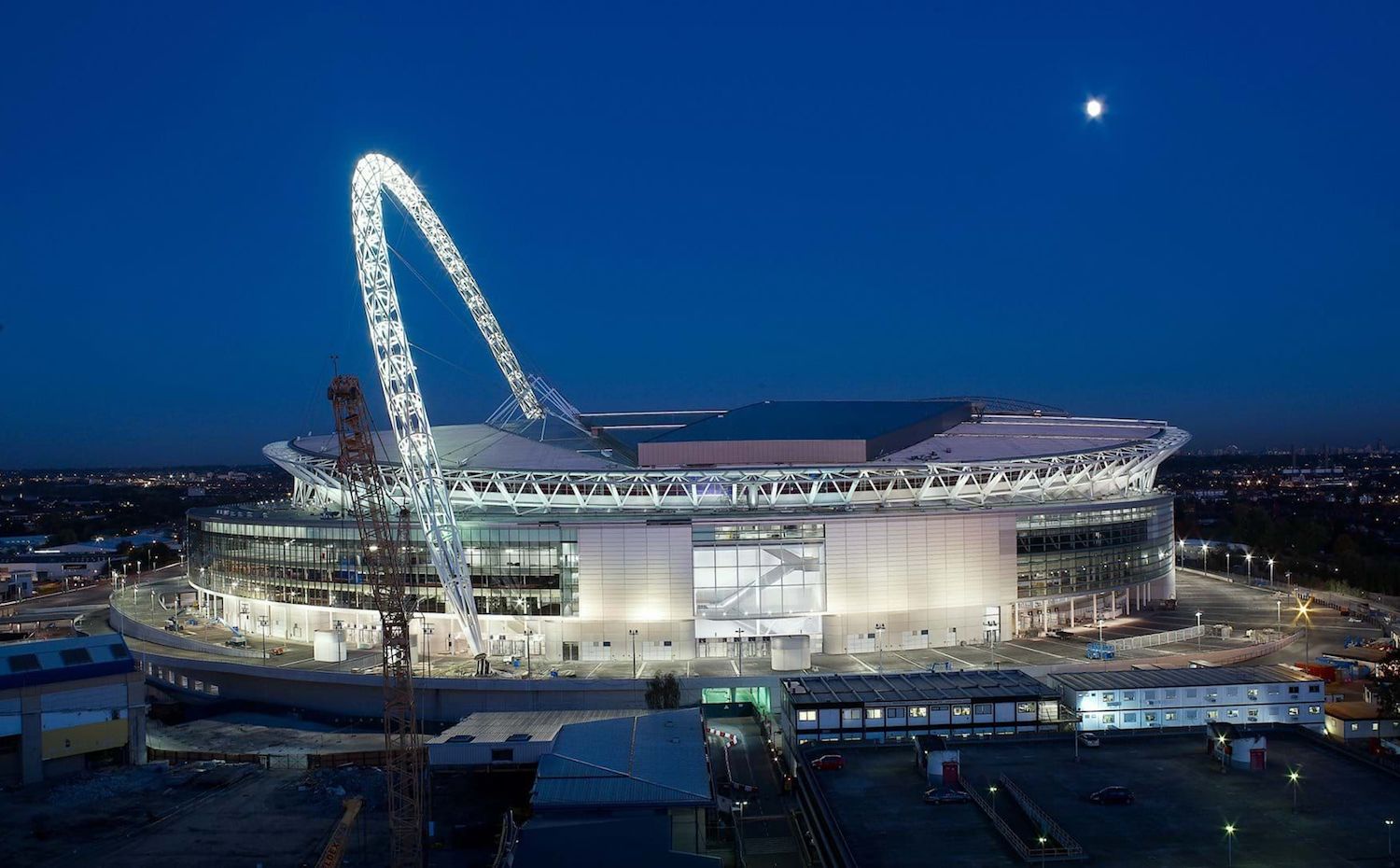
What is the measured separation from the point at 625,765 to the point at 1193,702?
2537cm

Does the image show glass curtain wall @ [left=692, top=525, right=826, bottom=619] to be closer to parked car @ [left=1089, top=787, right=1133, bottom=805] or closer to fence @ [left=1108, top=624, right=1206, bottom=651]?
fence @ [left=1108, top=624, right=1206, bottom=651]

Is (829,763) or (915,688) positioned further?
(915,688)

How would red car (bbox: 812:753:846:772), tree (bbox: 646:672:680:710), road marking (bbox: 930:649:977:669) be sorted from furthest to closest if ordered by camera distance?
road marking (bbox: 930:649:977:669) < tree (bbox: 646:672:680:710) < red car (bbox: 812:753:846:772)

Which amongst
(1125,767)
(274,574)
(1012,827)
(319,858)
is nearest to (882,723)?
(1125,767)

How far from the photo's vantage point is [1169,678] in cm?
4694

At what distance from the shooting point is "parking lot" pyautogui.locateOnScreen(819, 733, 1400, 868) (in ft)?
86.1

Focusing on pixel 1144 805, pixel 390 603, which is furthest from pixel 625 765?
pixel 1144 805

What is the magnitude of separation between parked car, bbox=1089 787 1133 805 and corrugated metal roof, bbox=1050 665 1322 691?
14.9m

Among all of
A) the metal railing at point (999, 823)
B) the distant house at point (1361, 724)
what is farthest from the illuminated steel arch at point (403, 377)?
the distant house at point (1361, 724)

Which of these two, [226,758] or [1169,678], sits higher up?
[1169,678]

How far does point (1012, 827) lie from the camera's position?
28.0m

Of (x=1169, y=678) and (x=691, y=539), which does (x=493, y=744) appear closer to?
(x=691, y=539)

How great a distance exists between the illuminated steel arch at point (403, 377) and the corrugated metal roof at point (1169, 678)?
31115 mm

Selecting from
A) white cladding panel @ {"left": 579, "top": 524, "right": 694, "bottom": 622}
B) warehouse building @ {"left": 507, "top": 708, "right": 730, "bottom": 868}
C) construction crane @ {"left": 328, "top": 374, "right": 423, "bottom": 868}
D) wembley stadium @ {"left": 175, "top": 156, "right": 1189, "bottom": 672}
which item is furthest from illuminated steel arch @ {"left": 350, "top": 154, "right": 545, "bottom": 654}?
warehouse building @ {"left": 507, "top": 708, "right": 730, "bottom": 868}
